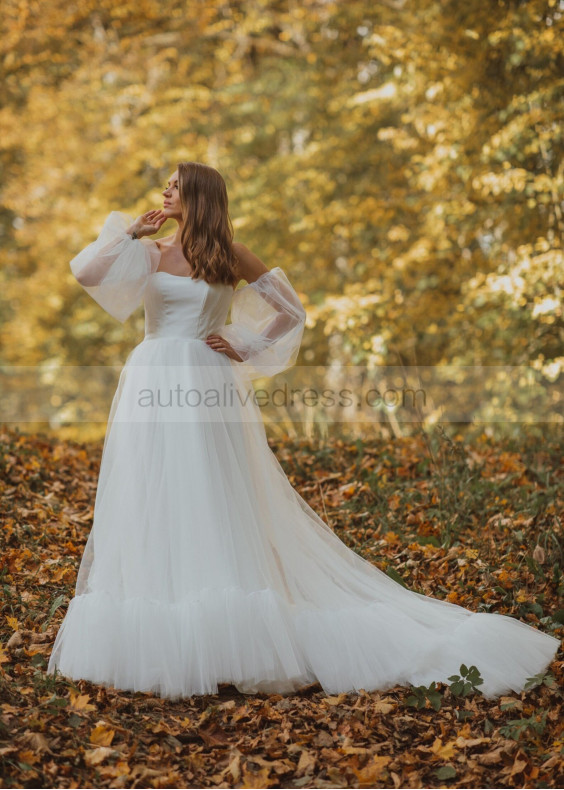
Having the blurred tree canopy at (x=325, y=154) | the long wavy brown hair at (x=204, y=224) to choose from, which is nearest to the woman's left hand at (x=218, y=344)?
the long wavy brown hair at (x=204, y=224)

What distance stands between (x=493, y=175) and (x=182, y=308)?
5397 mm

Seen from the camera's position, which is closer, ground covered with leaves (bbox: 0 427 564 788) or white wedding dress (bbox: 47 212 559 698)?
ground covered with leaves (bbox: 0 427 564 788)

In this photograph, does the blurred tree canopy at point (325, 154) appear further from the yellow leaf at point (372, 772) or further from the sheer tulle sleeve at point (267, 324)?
the yellow leaf at point (372, 772)

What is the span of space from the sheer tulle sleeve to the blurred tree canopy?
411 centimetres

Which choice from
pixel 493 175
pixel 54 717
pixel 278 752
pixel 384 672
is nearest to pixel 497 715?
Result: pixel 384 672

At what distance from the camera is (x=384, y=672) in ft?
12.1

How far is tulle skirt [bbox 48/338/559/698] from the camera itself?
3.44m

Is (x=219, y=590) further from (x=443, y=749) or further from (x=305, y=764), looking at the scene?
(x=443, y=749)

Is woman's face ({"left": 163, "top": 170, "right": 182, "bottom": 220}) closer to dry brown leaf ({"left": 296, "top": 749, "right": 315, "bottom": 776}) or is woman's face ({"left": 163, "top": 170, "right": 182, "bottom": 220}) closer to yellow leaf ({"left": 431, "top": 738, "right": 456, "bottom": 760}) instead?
dry brown leaf ({"left": 296, "top": 749, "right": 315, "bottom": 776})

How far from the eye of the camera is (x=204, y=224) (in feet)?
13.1

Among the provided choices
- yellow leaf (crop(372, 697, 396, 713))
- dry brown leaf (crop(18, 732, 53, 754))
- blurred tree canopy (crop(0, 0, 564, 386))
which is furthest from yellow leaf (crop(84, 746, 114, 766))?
blurred tree canopy (crop(0, 0, 564, 386))

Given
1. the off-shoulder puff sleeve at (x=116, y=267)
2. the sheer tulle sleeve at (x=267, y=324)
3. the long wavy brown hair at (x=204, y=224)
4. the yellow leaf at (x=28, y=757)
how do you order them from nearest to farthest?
1. the yellow leaf at (x=28, y=757)
2. the off-shoulder puff sleeve at (x=116, y=267)
3. the long wavy brown hair at (x=204, y=224)
4. the sheer tulle sleeve at (x=267, y=324)

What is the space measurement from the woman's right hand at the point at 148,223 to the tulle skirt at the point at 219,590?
543 mm

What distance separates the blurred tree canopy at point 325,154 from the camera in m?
8.49
